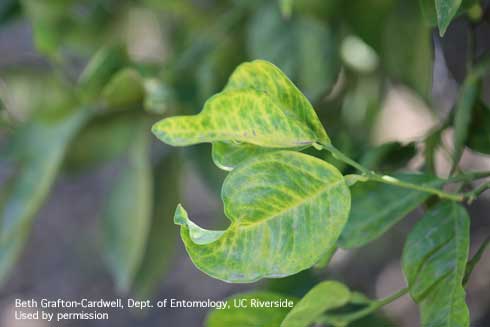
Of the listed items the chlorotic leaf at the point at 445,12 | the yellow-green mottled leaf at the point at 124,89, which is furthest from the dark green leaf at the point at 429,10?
the yellow-green mottled leaf at the point at 124,89

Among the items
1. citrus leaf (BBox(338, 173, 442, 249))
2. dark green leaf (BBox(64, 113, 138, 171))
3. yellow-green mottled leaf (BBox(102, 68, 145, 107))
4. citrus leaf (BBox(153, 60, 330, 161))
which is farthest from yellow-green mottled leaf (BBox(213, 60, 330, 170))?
dark green leaf (BBox(64, 113, 138, 171))

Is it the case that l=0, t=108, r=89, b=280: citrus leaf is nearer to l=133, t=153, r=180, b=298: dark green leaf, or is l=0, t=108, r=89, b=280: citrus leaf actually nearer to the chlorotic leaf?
l=133, t=153, r=180, b=298: dark green leaf

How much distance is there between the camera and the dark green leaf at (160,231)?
0.84m

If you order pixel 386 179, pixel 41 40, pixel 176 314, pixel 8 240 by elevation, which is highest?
pixel 386 179

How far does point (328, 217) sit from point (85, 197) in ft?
5.08

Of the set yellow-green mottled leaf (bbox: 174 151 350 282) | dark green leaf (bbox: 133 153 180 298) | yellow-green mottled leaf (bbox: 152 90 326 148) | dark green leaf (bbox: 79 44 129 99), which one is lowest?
dark green leaf (bbox: 133 153 180 298)

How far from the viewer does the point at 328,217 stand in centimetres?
37

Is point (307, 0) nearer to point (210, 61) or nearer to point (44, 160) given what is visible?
point (210, 61)

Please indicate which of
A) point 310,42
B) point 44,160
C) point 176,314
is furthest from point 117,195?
point 176,314

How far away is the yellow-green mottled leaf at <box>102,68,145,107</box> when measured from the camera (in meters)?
0.68

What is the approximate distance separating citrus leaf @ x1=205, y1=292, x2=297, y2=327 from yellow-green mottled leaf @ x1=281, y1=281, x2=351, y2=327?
0.10ft

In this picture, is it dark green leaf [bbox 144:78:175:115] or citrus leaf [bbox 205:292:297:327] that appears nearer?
citrus leaf [bbox 205:292:297:327]

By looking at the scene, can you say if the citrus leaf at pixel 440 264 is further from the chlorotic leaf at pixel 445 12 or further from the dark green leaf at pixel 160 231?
the dark green leaf at pixel 160 231

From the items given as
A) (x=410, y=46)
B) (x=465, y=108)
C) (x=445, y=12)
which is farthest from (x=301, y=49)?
(x=445, y=12)
